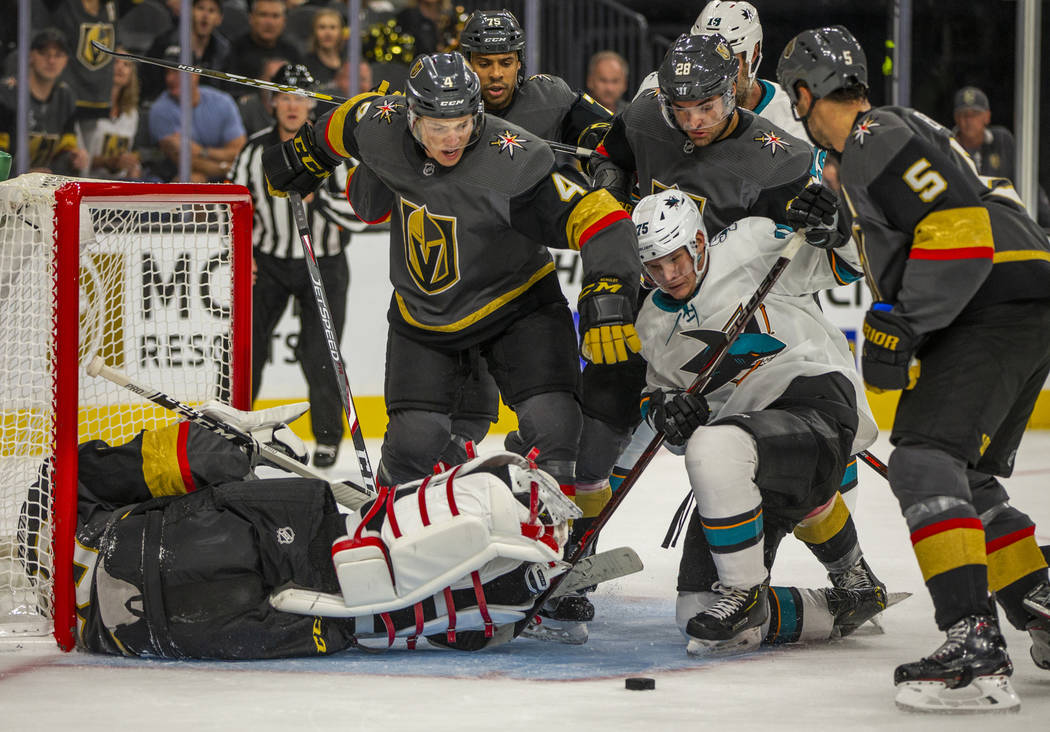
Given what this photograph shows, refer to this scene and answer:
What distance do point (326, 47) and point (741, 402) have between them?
3.82 m

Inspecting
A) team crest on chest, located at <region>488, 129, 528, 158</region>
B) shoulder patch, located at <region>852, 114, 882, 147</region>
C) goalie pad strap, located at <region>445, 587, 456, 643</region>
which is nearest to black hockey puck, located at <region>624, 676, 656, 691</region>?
goalie pad strap, located at <region>445, 587, 456, 643</region>

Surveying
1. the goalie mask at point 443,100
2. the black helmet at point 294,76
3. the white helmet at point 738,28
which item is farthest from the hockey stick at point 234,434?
the black helmet at point 294,76

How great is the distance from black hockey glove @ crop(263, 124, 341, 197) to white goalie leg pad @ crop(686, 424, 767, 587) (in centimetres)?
109

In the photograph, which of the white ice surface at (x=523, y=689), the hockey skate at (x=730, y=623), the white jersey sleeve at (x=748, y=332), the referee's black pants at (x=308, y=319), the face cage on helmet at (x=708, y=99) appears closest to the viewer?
the white ice surface at (x=523, y=689)

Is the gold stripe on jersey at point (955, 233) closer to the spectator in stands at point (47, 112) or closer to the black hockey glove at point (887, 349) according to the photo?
the black hockey glove at point (887, 349)

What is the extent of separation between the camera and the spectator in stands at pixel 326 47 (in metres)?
6.21

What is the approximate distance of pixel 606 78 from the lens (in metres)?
6.28

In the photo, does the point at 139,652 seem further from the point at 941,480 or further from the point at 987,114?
the point at 987,114

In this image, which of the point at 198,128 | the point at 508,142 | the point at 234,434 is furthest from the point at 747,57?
the point at 198,128

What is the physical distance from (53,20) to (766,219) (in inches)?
155

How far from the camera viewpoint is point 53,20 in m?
5.96

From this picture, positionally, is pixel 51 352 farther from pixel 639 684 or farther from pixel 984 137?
pixel 984 137

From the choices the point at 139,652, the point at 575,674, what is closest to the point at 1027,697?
the point at 575,674

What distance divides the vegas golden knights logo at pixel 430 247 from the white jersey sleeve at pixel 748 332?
39 cm
